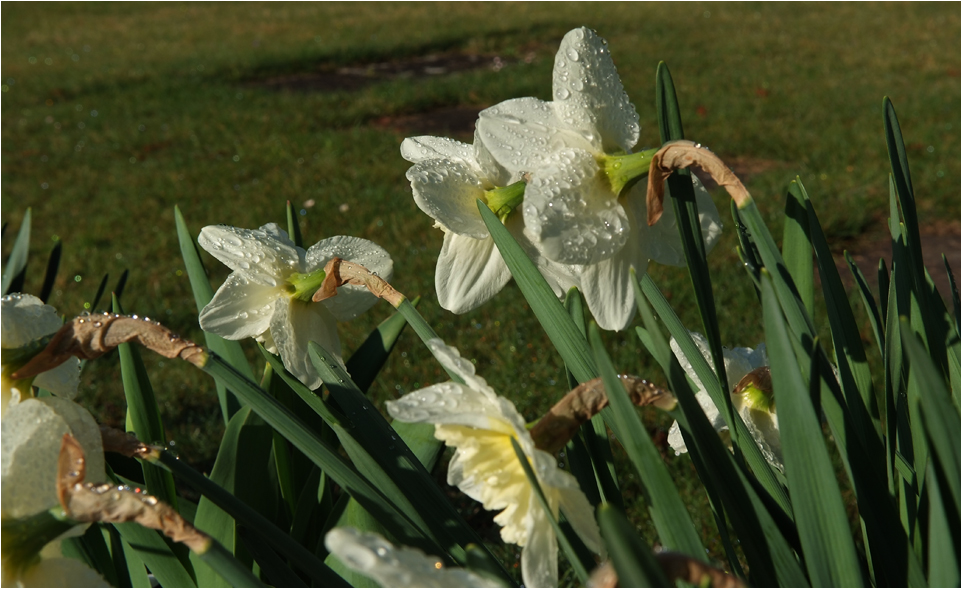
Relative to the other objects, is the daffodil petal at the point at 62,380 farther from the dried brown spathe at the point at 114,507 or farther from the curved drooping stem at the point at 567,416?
the curved drooping stem at the point at 567,416

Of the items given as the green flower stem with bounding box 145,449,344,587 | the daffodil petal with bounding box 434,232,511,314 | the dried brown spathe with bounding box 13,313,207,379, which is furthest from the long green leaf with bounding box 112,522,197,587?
the daffodil petal with bounding box 434,232,511,314

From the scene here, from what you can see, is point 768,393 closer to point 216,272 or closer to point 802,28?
point 216,272

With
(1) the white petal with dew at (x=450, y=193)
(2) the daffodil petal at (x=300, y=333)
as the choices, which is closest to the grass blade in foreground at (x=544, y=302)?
(1) the white petal with dew at (x=450, y=193)

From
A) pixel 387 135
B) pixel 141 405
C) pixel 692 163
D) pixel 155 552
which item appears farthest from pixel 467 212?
pixel 387 135

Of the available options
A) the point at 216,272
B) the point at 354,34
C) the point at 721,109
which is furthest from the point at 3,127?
the point at 721,109

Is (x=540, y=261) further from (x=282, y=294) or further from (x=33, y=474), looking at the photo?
(x=33, y=474)

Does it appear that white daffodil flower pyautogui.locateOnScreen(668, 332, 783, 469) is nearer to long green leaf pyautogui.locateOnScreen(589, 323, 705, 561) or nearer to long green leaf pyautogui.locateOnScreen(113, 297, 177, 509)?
long green leaf pyautogui.locateOnScreen(589, 323, 705, 561)

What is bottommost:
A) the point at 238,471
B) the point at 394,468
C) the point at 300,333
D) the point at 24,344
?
the point at 238,471
